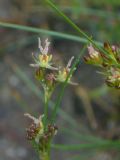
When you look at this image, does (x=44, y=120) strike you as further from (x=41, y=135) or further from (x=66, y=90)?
(x=66, y=90)

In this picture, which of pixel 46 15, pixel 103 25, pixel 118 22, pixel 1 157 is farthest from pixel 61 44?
pixel 1 157

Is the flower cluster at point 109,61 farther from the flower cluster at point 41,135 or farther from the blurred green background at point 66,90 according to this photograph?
the blurred green background at point 66,90

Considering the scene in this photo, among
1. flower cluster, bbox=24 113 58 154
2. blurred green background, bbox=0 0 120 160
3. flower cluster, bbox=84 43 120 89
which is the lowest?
blurred green background, bbox=0 0 120 160

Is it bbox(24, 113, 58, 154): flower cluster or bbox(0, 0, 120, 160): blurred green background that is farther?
bbox(0, 0, 120, 160): blurred green background

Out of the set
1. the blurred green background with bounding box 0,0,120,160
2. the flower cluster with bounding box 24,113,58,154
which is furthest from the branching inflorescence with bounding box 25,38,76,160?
the blurred green background with bounding box 0,0,120,160

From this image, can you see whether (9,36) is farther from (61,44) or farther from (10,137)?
(10,137)

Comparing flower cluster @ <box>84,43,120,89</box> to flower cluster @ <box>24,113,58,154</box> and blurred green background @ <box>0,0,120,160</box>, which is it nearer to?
flower cluster @ <box>24,113,58,154</box>

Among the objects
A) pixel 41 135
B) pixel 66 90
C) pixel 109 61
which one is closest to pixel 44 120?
pixel 41 135

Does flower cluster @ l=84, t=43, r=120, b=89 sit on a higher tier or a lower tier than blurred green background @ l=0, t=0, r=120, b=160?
higher
